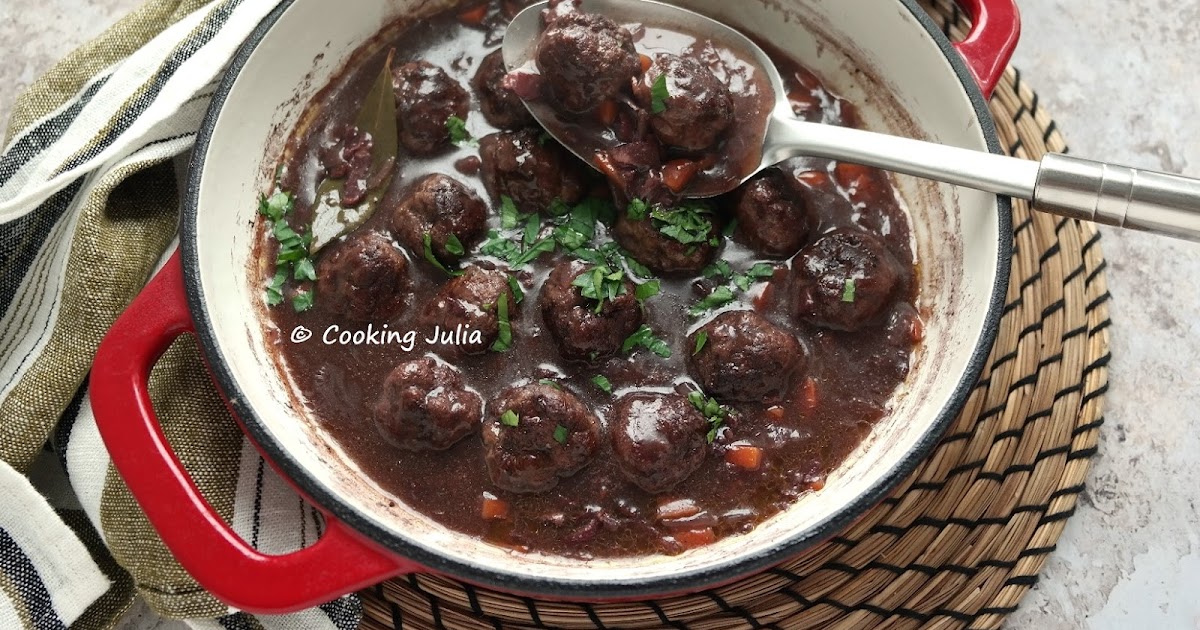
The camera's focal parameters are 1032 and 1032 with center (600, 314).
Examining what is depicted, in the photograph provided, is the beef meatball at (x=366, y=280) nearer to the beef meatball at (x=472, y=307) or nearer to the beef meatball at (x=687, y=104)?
the beef meatball at (x=472, y=307)

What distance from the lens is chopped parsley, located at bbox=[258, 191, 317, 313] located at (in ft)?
12.3

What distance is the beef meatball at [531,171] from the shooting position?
3.68 m

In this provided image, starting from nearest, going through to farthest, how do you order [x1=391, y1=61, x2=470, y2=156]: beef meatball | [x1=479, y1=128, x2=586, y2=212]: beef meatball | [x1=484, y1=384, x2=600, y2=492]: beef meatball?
1. [x1=484, y1=384, x2=600, y2=492]: beef meatball
2. [x1=479, y1=128, x2=586, y2=212]: beef meatball
3. [x1=391, y1=61, x2=470, y2=156]: beef meatball

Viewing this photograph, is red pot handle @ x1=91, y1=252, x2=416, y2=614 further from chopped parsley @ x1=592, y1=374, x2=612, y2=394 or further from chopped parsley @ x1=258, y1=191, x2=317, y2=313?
chopped parsley @ x1=592, y1=374, x2=612, y2=394

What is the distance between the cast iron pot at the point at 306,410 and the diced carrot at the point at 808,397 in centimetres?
22

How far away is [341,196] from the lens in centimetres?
384

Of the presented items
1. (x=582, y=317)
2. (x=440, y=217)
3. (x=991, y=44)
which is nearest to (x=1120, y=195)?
(x=991, y=44)

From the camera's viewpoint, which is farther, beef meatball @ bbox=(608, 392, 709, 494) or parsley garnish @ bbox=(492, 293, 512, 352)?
parsley garnish @ bbox=(492, 293, 512, 352)

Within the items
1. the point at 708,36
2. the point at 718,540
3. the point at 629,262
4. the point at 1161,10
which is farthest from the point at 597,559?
the point at 1161,10

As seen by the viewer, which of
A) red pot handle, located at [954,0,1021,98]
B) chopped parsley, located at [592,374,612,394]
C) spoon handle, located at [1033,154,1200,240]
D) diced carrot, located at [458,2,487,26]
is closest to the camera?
spoon handle, located at [1033,154,1200,240]

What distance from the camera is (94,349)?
12.1 feet

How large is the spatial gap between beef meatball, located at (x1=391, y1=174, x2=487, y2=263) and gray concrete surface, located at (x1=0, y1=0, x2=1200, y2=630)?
1.72 meters

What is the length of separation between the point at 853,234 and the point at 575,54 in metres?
1.15

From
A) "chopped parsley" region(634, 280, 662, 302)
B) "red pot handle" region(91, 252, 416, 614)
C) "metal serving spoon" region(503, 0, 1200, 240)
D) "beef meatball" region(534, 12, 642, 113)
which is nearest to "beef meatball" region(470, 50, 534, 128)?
"metal serving spoon" region(503, 0, 1200, 240)
